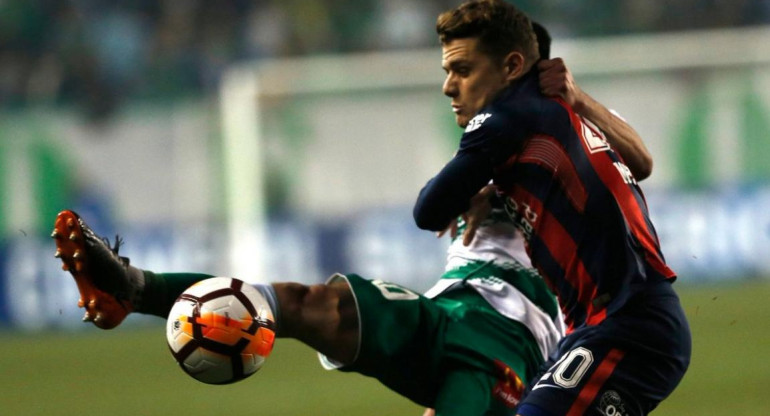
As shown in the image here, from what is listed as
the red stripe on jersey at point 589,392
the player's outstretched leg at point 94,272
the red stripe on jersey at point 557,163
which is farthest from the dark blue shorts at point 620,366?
the player's outstretched leg at point 94,272

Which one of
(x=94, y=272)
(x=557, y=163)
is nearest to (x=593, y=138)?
(x=557, y=163)

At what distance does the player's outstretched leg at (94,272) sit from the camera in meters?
4.43

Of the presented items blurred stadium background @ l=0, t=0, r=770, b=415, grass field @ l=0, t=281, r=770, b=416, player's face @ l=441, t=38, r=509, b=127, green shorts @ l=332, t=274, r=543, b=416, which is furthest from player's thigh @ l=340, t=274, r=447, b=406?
blurred stadium background @ l=0, t=0, r=770, b=415

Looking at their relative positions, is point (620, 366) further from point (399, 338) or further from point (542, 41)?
point (542, 41)

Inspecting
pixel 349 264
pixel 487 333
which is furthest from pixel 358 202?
pixel 487 333

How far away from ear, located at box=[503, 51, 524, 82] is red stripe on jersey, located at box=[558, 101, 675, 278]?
350 millimetres

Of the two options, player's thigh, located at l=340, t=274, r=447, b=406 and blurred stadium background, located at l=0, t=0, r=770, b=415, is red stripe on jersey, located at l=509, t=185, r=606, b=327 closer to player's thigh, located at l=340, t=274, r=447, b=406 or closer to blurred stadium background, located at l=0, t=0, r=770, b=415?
player's thigh, located at l=340, t=274, r=447, b=406

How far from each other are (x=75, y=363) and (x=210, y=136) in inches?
161

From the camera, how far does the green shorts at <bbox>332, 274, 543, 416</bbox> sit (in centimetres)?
480

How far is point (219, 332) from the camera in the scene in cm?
435

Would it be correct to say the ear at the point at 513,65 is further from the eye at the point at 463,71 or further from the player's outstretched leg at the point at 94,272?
the player's outstretched leg at the point at 94,272

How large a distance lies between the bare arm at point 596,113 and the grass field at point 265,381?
3453 mm

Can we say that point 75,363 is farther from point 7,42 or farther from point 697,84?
point 697,84

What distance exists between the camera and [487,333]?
5039 millimetres
